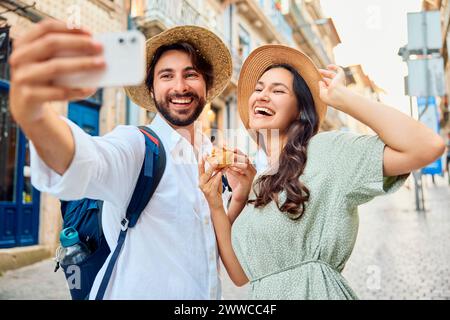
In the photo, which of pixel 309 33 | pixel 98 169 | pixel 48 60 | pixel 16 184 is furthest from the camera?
pixel 16 184

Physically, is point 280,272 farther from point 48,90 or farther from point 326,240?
point 48,90

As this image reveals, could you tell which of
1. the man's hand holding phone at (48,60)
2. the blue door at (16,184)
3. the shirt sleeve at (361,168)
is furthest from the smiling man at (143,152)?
the blue door at (16,184)

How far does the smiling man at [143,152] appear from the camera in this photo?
471 millimetres

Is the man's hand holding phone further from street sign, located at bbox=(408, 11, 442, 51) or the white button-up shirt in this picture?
street sign, located at bbox=(408, 11, 442, 51)

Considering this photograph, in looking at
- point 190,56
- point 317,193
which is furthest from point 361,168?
point 190,56

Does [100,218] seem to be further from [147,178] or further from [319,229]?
[319,229]

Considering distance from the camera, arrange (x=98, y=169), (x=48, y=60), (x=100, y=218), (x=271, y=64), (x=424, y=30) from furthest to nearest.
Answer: (x=424, y=30), (x=271, y=64), (x=100, y=218), (x=98, y=169), (x=48, y=60)

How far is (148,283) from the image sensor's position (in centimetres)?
85

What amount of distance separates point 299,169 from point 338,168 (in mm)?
88

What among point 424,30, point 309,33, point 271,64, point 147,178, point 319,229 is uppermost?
point 309,33

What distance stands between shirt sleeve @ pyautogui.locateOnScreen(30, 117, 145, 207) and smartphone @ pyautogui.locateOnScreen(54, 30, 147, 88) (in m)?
0.17

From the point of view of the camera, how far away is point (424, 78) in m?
1.39

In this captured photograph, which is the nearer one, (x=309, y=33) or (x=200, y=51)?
(x=200, y=51)

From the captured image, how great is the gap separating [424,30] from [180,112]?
0.98 metres
